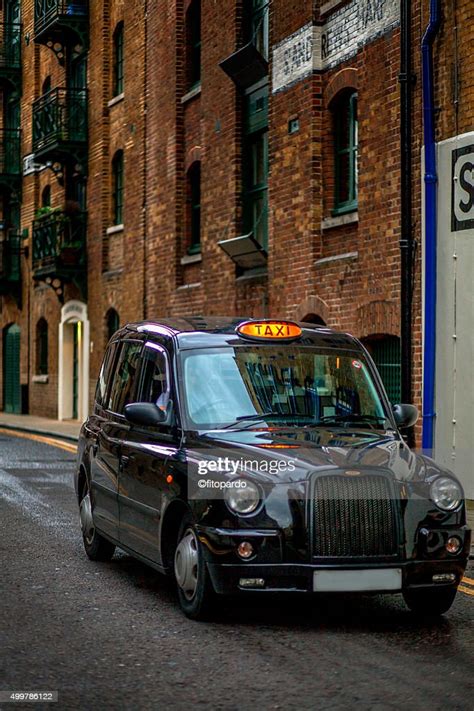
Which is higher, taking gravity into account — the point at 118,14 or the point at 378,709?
the point at 118,14

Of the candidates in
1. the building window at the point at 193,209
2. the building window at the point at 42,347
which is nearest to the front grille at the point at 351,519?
the building window at the point at 193,209

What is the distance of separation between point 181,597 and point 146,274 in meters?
20.6

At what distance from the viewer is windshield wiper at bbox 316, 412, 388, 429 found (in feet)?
27.9

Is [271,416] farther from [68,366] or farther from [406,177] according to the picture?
[68,366]

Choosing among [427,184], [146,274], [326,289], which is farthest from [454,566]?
[146,274]

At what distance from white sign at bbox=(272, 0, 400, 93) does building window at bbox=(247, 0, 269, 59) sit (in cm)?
104

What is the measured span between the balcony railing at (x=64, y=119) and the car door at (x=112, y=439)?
2322 cm

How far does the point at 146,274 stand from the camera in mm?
28281

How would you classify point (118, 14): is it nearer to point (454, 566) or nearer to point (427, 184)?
point (427, 184)

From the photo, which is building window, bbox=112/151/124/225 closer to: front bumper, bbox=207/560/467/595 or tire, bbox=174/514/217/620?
tire, bbox=174/514/217/620

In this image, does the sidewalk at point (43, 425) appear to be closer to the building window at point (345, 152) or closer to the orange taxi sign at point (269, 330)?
the building window at point (345, 152)

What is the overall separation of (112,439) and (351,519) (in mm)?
2700

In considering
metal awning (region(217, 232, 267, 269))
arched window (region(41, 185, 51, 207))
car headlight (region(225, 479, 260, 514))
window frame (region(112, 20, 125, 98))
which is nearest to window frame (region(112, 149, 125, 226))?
window frame (region(112, 20, 125, 98))

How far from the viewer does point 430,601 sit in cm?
794
